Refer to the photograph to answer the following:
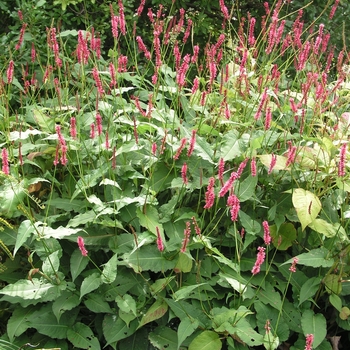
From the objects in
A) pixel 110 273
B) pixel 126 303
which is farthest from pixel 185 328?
pixel 110 273

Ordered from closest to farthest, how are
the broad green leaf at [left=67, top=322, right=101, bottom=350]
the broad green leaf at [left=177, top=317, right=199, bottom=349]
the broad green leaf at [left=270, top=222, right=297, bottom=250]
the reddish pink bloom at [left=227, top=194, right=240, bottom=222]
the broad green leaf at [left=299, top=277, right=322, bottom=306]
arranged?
the reddish pink bloom at [left=227, top=194, right=240, bottom=222] → the broad green leaf at [left=177, top=317, right=199, bottom=349] → the broad green leaf at [left=67, top=322, right=101, bottom=350] → the broad green leaf at [left=299, top=277, right=322, bottom=306] → the broad green leaf at [left=270, top=222, right=297, bottom=250]

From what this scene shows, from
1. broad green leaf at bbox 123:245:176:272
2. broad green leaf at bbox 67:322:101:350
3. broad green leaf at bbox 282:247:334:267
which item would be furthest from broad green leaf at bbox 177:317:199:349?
broad green leaf at bbox 282:247:334:267

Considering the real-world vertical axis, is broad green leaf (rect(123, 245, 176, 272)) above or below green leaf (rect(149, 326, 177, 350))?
above

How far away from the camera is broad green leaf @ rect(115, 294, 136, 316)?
2.22 metres

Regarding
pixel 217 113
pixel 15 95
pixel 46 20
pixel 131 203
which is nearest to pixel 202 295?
pixel 131 203

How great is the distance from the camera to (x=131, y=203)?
2492 millimetres

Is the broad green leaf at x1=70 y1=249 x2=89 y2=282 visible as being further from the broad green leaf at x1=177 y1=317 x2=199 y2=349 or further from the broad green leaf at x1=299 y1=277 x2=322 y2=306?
the broad green leaf at x1=299 y1=277 x2=322 y2=306

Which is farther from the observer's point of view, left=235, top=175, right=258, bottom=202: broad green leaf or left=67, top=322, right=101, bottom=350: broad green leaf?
left=235, top=175, right=258, bottom=202: broad green leaf

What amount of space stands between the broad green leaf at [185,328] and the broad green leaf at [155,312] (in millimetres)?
97

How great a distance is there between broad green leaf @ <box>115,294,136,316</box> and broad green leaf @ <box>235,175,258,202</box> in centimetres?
60

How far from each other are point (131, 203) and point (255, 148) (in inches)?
22.8

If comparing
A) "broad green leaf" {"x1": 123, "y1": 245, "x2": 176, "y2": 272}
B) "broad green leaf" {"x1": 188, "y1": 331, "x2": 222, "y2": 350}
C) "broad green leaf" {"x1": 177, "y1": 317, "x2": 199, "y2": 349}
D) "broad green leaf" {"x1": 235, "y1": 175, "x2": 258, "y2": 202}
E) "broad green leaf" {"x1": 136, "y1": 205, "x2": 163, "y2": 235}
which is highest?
"broad green leaf" {"x1": 235, "y1": 175, "x2": 258, "y2": 202}

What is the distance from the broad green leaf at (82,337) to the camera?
7.42 ft

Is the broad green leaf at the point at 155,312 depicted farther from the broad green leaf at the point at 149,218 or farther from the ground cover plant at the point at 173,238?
the broad green leaf at the point at 149,218
